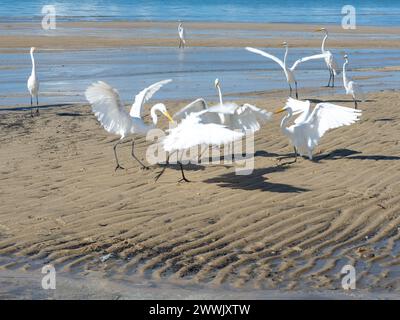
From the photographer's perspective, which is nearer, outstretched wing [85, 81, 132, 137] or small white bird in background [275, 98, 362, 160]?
outstretched wing [85, 81, 132, 137]

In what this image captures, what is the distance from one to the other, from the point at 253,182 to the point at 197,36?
3030 cm

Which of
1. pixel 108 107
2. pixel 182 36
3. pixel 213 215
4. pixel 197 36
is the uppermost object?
pixel 108 107

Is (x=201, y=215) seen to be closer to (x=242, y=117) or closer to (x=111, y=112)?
(x=242, y=117)

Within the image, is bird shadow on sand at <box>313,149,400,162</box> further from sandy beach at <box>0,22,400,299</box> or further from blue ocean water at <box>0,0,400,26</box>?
blue ocean water at <box>0,0,400,26</box>

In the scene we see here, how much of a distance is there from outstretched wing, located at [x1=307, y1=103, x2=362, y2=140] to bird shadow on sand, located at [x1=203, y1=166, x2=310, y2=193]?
39.8 inches

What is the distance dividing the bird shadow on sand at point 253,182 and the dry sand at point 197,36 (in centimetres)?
2267

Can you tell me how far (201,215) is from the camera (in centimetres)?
929

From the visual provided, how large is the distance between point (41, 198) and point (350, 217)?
3650 mm

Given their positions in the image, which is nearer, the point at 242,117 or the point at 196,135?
the point at 196,135

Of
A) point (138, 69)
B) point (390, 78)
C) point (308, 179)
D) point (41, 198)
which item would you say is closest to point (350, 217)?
point (308, 179)

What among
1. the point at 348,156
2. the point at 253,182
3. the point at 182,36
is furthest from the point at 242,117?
the point at 182,36

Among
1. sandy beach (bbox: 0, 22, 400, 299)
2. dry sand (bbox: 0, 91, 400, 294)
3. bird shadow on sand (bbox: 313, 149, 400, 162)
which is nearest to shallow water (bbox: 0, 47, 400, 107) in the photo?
sandy beach (bbox: 0, 22, 400, 299)

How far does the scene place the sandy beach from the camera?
743 cm

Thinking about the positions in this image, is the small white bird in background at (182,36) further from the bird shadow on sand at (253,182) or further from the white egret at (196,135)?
the white egret at (196,135)
